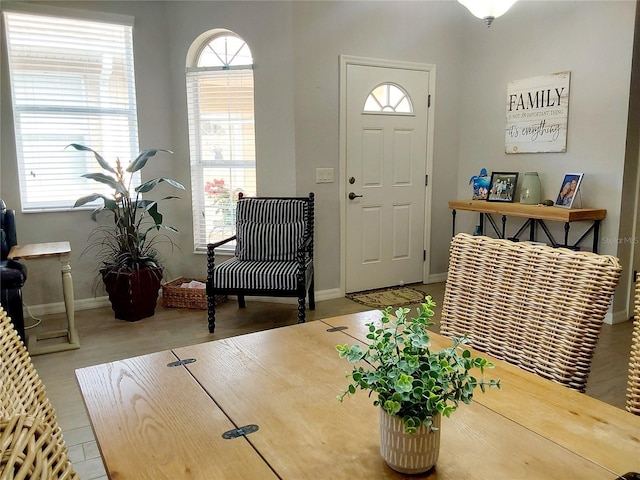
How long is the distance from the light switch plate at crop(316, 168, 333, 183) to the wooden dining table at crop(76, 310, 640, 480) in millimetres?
2971

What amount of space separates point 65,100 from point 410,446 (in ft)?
13.6

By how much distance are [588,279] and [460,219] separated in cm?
381

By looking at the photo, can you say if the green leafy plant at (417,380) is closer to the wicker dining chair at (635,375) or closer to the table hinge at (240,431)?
the table hinge at (240,431)

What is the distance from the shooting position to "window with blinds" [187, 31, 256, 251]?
4195 mm

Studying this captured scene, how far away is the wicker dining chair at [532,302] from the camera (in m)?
1.21

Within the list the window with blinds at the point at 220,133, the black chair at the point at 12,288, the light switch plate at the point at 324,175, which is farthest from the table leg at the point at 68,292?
the light switch plate at the point at 324,175

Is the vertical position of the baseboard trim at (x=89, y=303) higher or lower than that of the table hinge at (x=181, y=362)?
lower

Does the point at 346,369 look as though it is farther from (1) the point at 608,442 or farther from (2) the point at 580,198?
(2) the point at 580,198

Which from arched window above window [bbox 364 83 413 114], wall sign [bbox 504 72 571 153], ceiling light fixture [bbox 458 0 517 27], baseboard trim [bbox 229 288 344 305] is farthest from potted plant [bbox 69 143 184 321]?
wall sign [bbox 504 72 571 153]

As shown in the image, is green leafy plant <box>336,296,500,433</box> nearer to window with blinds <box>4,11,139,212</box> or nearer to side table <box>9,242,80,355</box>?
side table <box>9,242,80,355</box>

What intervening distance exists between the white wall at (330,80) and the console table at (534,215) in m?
0.12

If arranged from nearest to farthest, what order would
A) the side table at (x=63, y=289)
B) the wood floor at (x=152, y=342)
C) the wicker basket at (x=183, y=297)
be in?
the wood floor at (x=152, y=342)
the side table at (x=63, y=289)
the wicker basket at (x=183, y=297)

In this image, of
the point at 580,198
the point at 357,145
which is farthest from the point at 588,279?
the point at 357,145

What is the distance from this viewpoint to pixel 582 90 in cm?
377
